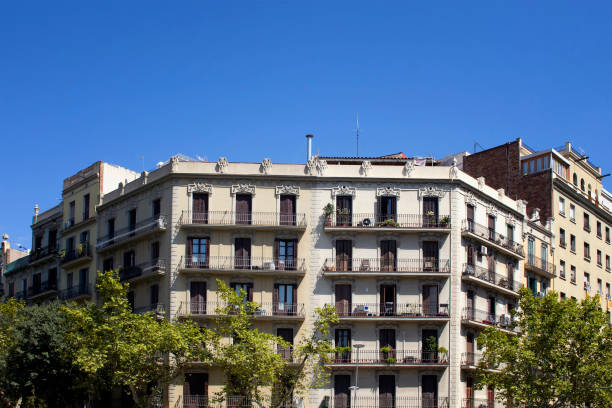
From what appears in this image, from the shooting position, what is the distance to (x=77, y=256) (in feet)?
216

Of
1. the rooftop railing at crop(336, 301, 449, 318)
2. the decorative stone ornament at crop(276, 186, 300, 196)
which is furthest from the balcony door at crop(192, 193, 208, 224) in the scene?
the rooftop railing at crop(336, 301, 449, 318)

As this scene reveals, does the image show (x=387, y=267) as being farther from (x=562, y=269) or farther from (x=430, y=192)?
(x=562, y=269)

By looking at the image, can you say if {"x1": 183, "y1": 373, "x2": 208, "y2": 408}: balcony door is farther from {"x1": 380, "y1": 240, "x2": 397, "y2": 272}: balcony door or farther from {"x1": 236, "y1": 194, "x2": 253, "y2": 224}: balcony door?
{"x1": 380, "y1": 240, "x2": 397, "y2": 272}: balcony door

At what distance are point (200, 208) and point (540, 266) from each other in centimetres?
2496

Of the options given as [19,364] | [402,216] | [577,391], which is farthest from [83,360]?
[577,391]

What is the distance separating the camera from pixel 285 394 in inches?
1921

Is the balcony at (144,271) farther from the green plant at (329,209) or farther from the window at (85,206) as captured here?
the green plant at (329,209)

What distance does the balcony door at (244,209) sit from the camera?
57062 millimetres

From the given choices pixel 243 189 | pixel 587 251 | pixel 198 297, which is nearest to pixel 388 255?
pixel 243 189

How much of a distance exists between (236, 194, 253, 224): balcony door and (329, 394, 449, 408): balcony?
11872 millimetres

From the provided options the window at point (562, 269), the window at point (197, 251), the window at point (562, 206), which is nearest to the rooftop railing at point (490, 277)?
the window at point (562, 269)

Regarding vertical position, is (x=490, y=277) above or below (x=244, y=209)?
below

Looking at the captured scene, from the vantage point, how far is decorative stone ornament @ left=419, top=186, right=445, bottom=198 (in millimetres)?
57906

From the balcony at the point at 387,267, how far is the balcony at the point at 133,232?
34.5 ft
